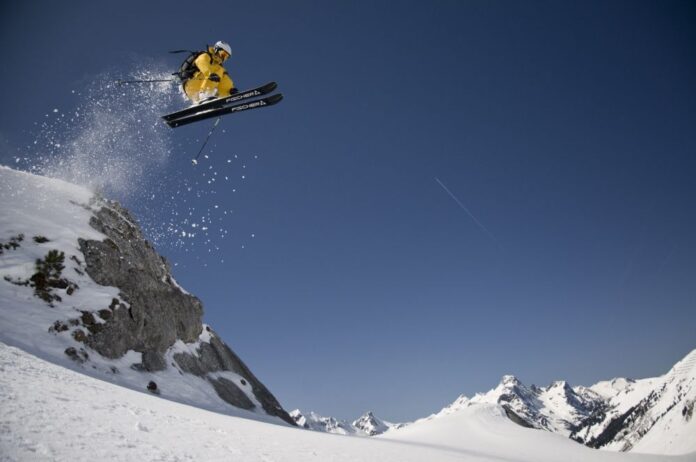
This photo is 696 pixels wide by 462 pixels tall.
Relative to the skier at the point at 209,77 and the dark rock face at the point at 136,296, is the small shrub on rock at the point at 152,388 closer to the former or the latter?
the dark rock face at the point at 136,296

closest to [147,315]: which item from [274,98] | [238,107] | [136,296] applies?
[136,296]

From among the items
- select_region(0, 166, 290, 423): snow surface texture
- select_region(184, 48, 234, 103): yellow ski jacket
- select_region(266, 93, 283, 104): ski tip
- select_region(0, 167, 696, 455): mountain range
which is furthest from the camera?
select_region(0, 167, 696, 455): mountain range

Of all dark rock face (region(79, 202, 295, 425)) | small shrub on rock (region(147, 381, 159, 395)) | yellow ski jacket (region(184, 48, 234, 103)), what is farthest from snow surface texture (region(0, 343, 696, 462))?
dark rock face (region(79, 202, 295, 425))

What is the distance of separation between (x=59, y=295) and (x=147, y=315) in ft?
26.6

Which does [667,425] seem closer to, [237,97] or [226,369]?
[226,369]

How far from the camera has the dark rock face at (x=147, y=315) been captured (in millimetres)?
25641

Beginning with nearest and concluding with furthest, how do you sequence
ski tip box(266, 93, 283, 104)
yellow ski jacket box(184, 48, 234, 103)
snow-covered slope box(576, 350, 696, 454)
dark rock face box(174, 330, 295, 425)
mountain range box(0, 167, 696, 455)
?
1. yellow ski jacket box(184, 48, 234, 103)
2. ski tip box(266, 93, 283, 104)
3. mountain range box(0, 167, 696, 455)
4. dark rock face box(174, 330, 295, 425)
5. snow-covered slope box(576, 350, 696, 454)

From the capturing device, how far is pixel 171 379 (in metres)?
26.8

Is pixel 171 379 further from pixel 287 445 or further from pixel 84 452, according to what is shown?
pixel 84 452

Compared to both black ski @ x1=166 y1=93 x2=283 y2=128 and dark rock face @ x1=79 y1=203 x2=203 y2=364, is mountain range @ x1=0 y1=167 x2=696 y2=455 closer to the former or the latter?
dark rock face @ x1=79 y1=203 x2=203 y2=364

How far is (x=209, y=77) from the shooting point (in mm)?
13125

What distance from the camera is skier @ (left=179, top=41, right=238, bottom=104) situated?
13.2 m

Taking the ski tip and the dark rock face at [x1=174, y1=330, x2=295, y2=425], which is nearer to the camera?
the ski tip

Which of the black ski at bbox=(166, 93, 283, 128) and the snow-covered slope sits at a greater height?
the black ski at bbox=(166, 93, 283, 128)
